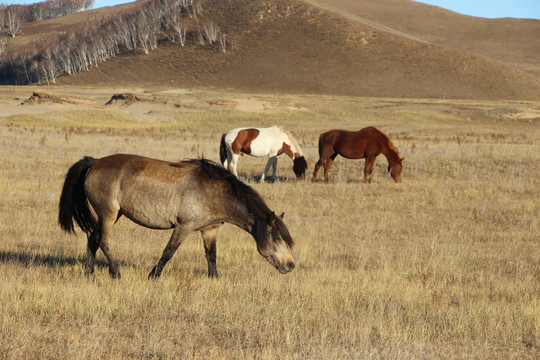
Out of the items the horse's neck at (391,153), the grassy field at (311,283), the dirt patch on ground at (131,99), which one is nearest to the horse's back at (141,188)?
the grassy field at (311,283)

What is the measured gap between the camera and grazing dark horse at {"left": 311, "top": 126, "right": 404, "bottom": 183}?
1634 centimetres

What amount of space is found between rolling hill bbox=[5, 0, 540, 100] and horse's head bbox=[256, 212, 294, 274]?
94047mm

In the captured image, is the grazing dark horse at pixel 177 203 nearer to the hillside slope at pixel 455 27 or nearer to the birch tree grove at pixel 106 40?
the birch tree grove at pixel 106 40

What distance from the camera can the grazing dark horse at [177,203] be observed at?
6301 mm

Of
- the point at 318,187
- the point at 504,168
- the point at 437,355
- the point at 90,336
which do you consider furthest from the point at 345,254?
the point at 504,168

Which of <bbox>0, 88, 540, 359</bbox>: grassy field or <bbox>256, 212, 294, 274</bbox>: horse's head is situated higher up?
<bbox>256, 212, 294, 274</bbox>: horse's head

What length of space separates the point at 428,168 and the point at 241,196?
1331 centimetres

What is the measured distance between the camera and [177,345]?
15.0 feet

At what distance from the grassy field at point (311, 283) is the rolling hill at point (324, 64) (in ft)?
286

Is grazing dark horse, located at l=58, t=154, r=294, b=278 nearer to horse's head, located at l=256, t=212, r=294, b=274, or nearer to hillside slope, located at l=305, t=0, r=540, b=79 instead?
horse's head, located at l=256, t=212, r=294, b=274

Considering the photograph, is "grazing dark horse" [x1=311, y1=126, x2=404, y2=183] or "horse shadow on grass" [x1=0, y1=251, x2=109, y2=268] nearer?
"horse shadow on grass" [x1=0, y1=251, x2=109, y2=268]

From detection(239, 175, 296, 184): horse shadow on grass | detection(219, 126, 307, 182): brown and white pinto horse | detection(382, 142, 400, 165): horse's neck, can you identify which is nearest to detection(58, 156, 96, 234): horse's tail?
detection(239, 175, 296, 184): horse shadow on grass

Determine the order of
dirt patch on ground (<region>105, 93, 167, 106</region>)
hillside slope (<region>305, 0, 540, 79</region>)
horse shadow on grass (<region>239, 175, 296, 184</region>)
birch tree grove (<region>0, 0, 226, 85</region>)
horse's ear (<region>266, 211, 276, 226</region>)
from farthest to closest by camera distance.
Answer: hillside slope (<region>305, 0, 540, 79</region>) < birch tree grove (<region>0, 0, 226, 85</region>) < dirt patch on ground (<region>105, 93, 167, 106</region>) < horse shadow on grass (<region>239, 175, 296, 184</region>) < horse's ear (<region>266, 211, 276, 226</region>)

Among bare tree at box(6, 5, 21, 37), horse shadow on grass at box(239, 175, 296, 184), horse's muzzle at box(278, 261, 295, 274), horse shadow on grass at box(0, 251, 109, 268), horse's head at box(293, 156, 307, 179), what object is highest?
bare tree at box(6, 5, 21, 37)
